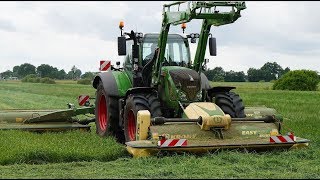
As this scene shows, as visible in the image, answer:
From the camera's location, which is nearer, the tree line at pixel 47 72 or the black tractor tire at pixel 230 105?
the black tractor tire at pixel 230 105

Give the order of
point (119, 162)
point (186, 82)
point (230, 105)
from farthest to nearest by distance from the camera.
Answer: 1. point (230, 105)
2. point (186, 82)
3. point (119, 162)

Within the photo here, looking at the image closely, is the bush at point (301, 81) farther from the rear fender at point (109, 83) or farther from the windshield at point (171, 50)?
the windshield at point (171, 50)

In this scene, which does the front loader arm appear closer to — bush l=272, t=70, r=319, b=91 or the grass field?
the grass field

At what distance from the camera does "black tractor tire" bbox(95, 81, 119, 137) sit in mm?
11938

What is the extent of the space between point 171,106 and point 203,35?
4.97 ft

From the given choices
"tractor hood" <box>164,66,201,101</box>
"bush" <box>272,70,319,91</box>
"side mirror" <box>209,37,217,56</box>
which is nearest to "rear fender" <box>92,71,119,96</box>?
"tractor hood" <box>164,66,201,101</box>

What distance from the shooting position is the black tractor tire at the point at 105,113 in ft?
39.2

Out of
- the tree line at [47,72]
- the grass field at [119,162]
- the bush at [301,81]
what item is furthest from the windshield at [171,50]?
the tree line at [47,72]

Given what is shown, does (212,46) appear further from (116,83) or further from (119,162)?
Answer: (119,162)

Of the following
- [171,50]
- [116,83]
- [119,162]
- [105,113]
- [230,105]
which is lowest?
[119,162]

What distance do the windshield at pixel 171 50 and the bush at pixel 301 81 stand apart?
29.7 meters

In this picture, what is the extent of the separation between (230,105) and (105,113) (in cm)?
348

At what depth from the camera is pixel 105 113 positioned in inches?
515

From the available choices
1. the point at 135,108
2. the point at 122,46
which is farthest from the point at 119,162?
the point at 122,46
